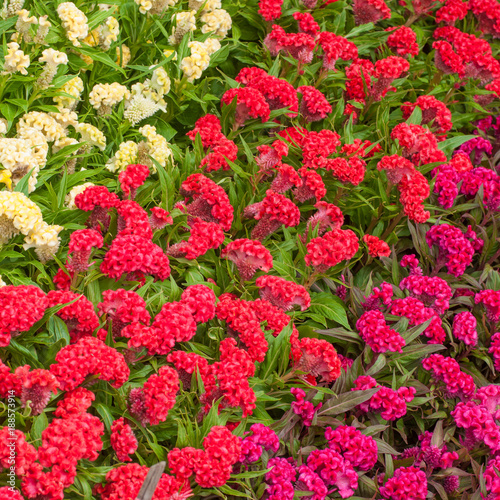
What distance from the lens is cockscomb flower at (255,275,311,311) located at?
11.8 ft

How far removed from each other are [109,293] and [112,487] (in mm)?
942

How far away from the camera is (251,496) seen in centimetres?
306

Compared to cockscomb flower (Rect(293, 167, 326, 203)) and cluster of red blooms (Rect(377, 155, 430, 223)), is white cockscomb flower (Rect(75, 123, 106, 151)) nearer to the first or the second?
cockscomb flower (Rect(293, 167, 326, 203))

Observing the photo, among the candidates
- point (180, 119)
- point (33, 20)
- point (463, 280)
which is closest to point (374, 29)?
point (180, 119)

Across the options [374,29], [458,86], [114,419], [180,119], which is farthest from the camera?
[374,29]

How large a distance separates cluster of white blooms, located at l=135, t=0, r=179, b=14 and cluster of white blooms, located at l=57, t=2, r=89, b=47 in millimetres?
563

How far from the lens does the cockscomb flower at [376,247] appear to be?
436cm

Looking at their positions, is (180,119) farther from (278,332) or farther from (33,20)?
(278,332)

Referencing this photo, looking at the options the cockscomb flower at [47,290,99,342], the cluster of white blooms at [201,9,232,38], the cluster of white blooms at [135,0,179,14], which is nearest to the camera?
the cockscomb flower at [47,290,99,342]

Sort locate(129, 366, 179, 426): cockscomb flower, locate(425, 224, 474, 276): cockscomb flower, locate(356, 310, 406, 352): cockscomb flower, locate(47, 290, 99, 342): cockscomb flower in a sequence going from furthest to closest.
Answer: locate(425, 224, 474, 276): cockscomb flower
locate(356, 310, 406, 352): cockscomb flower
locate(47, 290, 99, 342): cockscomb flower
locate(129, 366, 179, 426): cockscomb flower

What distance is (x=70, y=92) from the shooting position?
425 centimetres

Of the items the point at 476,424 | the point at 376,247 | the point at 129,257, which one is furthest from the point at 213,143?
the point at 476,424

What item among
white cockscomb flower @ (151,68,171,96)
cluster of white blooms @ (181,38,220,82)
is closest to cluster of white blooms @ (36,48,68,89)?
white cockscomb flower @ (151,68,171,96)

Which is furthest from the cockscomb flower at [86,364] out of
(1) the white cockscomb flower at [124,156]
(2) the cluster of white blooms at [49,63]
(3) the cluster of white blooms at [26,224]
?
(2) the cluster of white blooms at [49,63]
